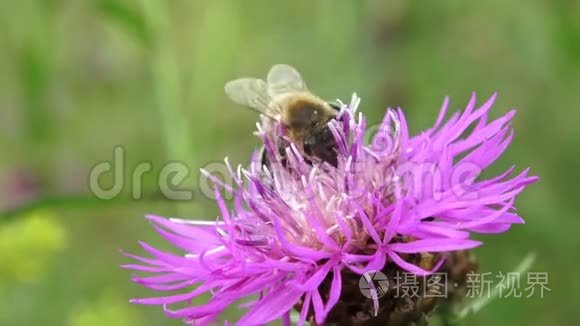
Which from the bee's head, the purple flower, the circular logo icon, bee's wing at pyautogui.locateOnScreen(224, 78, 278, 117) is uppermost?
bee's wing at pyautogui.locateOnScreen(224, 78, 278, 117)

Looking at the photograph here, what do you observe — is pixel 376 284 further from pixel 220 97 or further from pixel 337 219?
pixel 220 97

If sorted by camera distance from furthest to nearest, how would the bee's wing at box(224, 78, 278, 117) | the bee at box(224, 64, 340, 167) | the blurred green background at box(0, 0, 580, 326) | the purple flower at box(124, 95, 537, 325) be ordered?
1. the blurred green background at box(0, 0, 580, 326)
2. the bee's wing at box(224, 78, 278, 117)
3. the bee at box(224, 64, 340, 167)
4. the purple flower at box(124, 95, 537, 325)

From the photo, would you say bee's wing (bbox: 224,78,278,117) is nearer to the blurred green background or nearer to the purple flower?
the purple flower

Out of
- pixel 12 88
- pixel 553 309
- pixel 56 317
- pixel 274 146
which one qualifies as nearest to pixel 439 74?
pixel 553 309

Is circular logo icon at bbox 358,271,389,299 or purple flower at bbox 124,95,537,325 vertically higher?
purple flower at bbox 124,95,537,325

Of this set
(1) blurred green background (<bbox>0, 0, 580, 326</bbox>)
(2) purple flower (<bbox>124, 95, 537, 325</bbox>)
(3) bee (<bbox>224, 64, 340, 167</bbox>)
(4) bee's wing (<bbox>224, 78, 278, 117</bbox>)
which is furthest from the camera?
(1) blurred green background (<bbox>0, 0, 580, 326</bbox>)

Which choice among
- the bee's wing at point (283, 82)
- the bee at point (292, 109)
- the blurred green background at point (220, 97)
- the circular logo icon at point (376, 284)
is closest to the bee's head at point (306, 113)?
the bee at point (292, 109)

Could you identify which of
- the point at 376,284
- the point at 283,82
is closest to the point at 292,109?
the point at 283,82

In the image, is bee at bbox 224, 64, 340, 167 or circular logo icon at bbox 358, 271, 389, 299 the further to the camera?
bee at bbox 224, 64, 340, 167

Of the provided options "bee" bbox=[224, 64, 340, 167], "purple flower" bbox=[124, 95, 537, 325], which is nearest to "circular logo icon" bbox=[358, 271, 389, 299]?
"purple flower" bbox=[124, 95, 537, 325]
